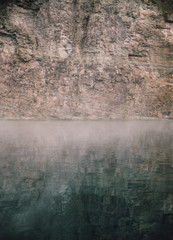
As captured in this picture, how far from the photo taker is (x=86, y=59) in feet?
73.0

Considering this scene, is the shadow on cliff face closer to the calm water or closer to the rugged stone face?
the rugged stone face

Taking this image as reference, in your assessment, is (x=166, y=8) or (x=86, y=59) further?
(x=166, y=8)

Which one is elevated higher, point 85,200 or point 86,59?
point 86,59

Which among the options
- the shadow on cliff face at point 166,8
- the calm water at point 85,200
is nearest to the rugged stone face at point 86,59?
the shadow on cliff face at point 166,8

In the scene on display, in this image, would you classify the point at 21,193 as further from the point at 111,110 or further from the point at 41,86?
the point at 111,110

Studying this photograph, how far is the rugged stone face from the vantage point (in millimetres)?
20766

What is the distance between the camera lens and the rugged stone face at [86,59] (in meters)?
20.8

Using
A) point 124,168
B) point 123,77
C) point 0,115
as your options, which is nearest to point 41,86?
point 0,115

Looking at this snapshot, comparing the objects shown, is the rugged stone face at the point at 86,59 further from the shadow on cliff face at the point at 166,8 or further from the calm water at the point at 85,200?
the calm water at the point at 85,200

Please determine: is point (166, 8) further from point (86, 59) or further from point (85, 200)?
point (85, 200)

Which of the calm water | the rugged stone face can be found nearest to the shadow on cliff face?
the rugged stone face

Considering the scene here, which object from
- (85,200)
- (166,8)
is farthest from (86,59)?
(85,200)

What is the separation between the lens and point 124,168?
616 cm

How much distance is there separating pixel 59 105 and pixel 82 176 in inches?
670
